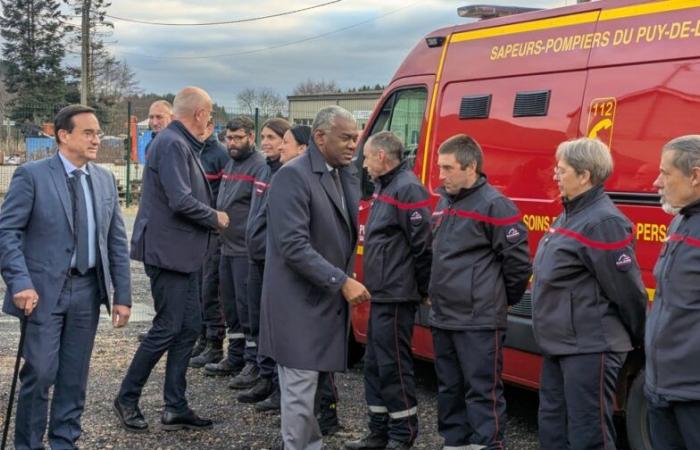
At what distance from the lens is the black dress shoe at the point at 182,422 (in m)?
5.31

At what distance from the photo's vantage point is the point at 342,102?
99.3 feet

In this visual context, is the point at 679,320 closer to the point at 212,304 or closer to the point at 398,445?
the point at 398,445

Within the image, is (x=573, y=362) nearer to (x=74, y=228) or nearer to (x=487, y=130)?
(x=487, y=130)

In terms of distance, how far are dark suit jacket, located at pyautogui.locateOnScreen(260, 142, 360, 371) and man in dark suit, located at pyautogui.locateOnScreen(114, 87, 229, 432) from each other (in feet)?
4.04

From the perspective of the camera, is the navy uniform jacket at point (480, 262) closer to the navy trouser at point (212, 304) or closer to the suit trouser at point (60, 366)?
the suit trouser at point (60, 366)

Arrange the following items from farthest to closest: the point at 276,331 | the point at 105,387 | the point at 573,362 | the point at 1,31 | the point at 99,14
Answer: the point at 1,31
the point at 99,14
the point at 105,387
the point at 276,331
the point at 573,362

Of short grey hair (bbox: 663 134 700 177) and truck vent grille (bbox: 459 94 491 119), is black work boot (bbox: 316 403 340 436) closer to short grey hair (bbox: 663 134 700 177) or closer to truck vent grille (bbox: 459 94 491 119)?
truck vent grille (bbox: 459 94 491 119)

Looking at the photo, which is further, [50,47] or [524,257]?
[50,47]

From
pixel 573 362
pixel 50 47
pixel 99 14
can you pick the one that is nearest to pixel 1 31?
pixel 50 47

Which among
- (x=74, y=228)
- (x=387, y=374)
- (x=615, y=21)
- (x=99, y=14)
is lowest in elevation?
(x=387, y=374)

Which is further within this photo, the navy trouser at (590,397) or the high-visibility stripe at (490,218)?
the high-visibility stripe at (490,218)

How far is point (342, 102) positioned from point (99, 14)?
61.6ft

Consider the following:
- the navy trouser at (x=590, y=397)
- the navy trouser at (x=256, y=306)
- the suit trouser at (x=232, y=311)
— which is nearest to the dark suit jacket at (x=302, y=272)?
the navy trouser at (x=590, y=397)

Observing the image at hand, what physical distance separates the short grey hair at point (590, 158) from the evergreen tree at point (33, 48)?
43.6m
